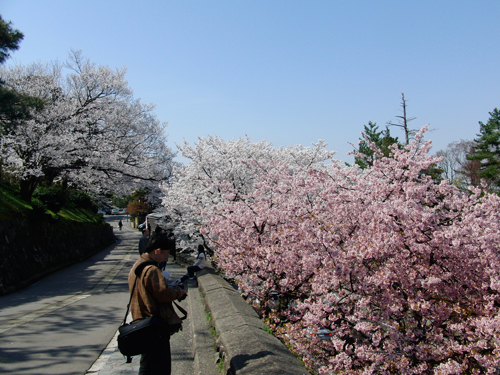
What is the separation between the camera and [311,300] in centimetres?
691

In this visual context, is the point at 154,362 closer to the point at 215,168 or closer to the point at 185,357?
the point at 185,357

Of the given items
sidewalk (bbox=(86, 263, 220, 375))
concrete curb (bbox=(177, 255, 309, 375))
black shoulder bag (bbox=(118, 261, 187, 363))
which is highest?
black shoulder bag (bbox=(118, 261, 187, 363))

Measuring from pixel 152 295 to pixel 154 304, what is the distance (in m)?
0.08

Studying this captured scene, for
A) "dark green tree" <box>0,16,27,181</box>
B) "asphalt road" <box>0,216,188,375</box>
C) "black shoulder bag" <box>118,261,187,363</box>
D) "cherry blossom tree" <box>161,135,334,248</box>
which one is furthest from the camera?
"cherry blossom tree" <box>161,135,334,248</box>

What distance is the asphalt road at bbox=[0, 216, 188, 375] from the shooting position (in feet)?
16.9

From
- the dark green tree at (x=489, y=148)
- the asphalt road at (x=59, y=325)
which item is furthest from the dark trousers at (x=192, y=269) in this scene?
the dark green tree at (x=489, y=148)

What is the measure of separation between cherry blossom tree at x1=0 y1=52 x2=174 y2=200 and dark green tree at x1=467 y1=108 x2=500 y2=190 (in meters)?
31.7

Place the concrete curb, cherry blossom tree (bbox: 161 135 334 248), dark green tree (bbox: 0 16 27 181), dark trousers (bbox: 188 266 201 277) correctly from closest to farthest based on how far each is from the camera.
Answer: the concrete curb < dark trousers (bbox: 188 266 201 277) < dark green tree (bbox: 0 16 27 181) < cherry blossom tree (bbox: 161 135 334 248)

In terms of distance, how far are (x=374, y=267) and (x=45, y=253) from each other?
16.2 meters

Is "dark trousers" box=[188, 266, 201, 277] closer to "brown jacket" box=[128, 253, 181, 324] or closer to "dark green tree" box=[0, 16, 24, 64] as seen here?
"brown jacket" box=[128, 253, 181, 324]

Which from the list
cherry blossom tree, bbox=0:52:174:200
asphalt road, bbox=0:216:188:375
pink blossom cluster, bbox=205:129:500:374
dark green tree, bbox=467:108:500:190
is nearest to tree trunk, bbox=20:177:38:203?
cherry blossom tree, bbox=0:52:174:200

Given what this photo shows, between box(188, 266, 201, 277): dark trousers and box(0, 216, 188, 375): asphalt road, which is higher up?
box(188, 266, 201, 277): dark trousers

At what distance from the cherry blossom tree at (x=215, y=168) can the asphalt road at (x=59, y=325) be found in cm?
451

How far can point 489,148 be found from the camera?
4212 cm
